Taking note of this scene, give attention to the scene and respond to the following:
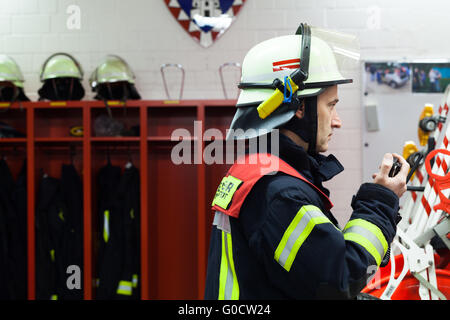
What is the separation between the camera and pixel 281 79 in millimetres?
1393

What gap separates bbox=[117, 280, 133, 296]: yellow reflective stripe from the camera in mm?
3605

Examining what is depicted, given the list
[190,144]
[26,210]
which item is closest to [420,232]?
[190,144]

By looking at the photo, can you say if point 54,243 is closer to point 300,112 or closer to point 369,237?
point 300,112

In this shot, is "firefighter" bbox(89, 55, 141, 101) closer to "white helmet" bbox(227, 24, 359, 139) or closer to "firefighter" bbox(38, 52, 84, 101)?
"firefighter" bbox(38, 52, 84, 101)

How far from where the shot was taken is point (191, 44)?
158 inches

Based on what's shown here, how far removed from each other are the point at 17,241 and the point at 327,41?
3.06m

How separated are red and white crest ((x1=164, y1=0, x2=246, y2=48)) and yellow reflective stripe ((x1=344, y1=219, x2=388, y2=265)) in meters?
3.04

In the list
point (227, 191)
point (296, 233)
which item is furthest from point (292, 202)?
point (227, 191)

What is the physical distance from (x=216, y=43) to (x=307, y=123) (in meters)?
2.79

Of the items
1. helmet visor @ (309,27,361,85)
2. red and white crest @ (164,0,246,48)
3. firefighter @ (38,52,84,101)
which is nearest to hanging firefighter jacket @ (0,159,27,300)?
firefighter @ (38,52,84,101)

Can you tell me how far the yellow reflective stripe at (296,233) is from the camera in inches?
44.9

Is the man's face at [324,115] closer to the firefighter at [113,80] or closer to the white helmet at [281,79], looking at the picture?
the white helmet at [281,79]

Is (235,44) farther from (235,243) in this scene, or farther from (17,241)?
(235,243)

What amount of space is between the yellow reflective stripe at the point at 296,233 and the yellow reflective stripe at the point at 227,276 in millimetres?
170
